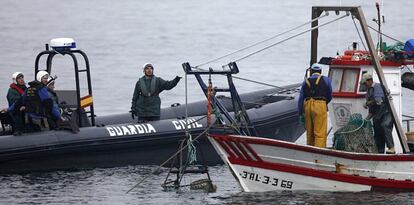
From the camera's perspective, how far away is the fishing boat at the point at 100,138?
20.7m

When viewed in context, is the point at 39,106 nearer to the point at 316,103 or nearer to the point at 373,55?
the point at 316,103

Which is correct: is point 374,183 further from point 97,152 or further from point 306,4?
point 306,4

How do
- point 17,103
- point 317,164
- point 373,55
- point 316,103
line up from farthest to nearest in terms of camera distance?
point 17,103 → point 316,103 → point 317,164 → point 373,55

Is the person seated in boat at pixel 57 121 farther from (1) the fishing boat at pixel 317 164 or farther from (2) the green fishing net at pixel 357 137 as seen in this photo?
(2) the green fishing net at pixel 357 137

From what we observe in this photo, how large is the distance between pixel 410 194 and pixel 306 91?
7.10 ft

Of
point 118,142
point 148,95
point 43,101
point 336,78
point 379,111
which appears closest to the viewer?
point 379,111

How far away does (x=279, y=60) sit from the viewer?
4697cm

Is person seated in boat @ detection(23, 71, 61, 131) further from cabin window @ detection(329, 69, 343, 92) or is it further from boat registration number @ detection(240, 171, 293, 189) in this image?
cabin window @ detection(329, 69, 343, 92)

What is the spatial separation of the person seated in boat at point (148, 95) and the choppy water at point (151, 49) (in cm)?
102

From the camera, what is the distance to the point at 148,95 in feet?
72.0

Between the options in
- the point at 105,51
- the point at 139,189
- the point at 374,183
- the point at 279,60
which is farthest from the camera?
the point at 105,51

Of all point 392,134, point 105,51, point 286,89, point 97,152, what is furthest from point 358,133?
point 105,51

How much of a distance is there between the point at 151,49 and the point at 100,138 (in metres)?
31.0

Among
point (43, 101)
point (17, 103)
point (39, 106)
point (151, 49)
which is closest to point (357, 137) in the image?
point (43, 101)
